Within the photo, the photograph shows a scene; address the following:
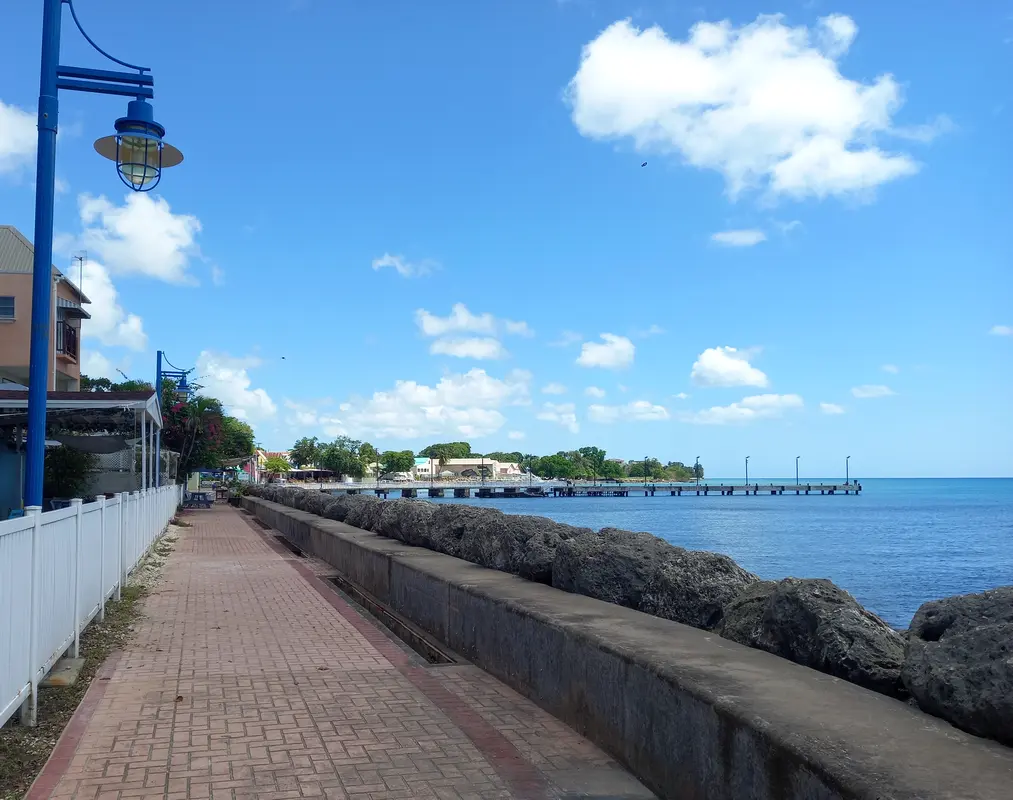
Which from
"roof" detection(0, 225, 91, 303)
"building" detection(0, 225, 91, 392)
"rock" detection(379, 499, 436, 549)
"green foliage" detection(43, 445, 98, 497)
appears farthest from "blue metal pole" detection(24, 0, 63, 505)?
"roof" detection(0, 225, 91, 303)

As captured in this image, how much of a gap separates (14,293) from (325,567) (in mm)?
22638

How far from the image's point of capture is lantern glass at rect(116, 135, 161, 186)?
8641 millimetres

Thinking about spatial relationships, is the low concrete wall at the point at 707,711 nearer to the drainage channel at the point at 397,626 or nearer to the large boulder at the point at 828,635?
the large boulder at the point at 828,635

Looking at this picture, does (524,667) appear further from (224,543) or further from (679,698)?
(224,543)

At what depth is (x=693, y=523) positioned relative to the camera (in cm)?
7912

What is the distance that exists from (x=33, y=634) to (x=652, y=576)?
13.0 ft

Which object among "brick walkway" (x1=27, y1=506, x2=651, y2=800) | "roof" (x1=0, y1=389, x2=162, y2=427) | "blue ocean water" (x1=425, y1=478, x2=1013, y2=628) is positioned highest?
"roof" (x1=0, y1=389, x2=162, y2=427)

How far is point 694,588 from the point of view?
19.2ft

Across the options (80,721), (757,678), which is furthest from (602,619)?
(80,721)

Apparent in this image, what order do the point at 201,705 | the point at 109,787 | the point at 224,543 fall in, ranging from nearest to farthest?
the point at 109,787
the point at 201,705
the point at 224,543

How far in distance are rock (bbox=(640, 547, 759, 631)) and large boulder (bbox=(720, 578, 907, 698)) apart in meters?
0.72

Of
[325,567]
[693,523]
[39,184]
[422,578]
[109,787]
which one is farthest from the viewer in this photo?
[693,523]

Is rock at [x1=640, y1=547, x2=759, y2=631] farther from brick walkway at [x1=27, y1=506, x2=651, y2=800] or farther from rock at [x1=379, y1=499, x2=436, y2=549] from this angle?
rock at [x1=379, y1=499, x2=436, y2=549]

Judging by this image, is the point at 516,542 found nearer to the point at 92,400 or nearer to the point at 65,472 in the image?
the point at 92,400
